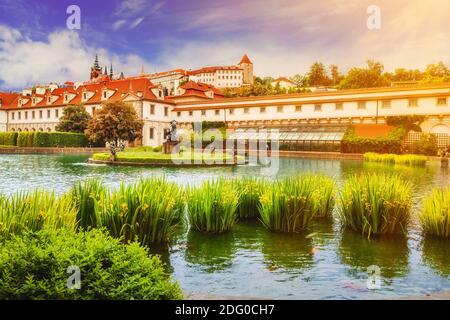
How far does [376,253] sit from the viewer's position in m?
7.00

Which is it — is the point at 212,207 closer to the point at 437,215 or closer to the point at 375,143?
the point at 437,215

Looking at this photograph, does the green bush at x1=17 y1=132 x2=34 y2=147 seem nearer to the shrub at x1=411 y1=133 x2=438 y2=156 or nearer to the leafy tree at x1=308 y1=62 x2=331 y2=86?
the shrub at x1=411 y1=133 x2=438 y2=156

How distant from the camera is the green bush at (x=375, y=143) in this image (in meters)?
38.7

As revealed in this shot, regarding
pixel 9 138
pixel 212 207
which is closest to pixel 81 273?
pixel 212 207

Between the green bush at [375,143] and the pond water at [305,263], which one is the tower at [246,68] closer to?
the green bush at [375,143]

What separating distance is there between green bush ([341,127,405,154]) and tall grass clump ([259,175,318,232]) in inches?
1290

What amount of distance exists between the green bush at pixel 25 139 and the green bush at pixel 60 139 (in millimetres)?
901

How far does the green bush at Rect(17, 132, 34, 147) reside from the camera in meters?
48.3

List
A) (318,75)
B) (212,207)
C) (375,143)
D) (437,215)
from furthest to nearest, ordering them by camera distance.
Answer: (318,75) → (375,143) → (212,207) → (437,215)

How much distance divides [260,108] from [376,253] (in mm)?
47702
